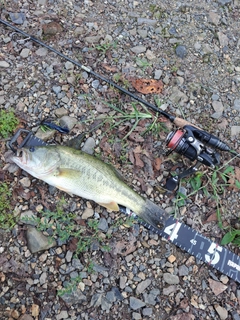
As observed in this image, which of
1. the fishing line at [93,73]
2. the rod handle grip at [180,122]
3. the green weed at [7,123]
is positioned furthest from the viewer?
the fishing line at [93,73]

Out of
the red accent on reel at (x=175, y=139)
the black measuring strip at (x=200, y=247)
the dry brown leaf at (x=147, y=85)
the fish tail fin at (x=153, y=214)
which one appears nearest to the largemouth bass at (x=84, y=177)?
the fish tail fin at (x=153, y=214)

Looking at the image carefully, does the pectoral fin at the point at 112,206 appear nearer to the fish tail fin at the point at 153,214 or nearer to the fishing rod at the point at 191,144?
the fish tail fin at the point at 153,214

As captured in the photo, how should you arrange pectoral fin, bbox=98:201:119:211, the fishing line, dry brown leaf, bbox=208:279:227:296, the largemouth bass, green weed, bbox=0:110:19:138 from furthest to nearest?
the fishing line → green weed, bbox=0:110:19:138 → dry brown leaf, bbox=208:279:227:296 → pectoral fin, bbox=98:201:119:211 → the largemouth bass

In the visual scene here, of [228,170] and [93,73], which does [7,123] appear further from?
[228,170]

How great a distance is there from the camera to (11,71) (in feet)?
17.4

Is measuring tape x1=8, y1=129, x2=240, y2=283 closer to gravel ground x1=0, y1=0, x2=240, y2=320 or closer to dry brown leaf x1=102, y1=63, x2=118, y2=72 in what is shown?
gravel ground x1=0, y1=0, x2=240, y2=320

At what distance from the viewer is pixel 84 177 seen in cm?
451

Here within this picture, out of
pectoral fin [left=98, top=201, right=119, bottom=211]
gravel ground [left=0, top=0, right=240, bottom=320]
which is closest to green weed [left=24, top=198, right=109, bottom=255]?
gravel ground [left=0, top=0, right=240, bottom=320]

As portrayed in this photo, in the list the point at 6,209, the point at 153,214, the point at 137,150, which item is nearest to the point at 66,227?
the point at 6,209

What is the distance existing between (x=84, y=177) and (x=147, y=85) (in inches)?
74.7

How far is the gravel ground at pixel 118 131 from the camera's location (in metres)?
4.52

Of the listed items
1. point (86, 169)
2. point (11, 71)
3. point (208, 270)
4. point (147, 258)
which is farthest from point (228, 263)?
point (11, 71)

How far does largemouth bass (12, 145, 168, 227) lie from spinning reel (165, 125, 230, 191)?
0.63 meters

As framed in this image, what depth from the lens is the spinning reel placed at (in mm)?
4746
